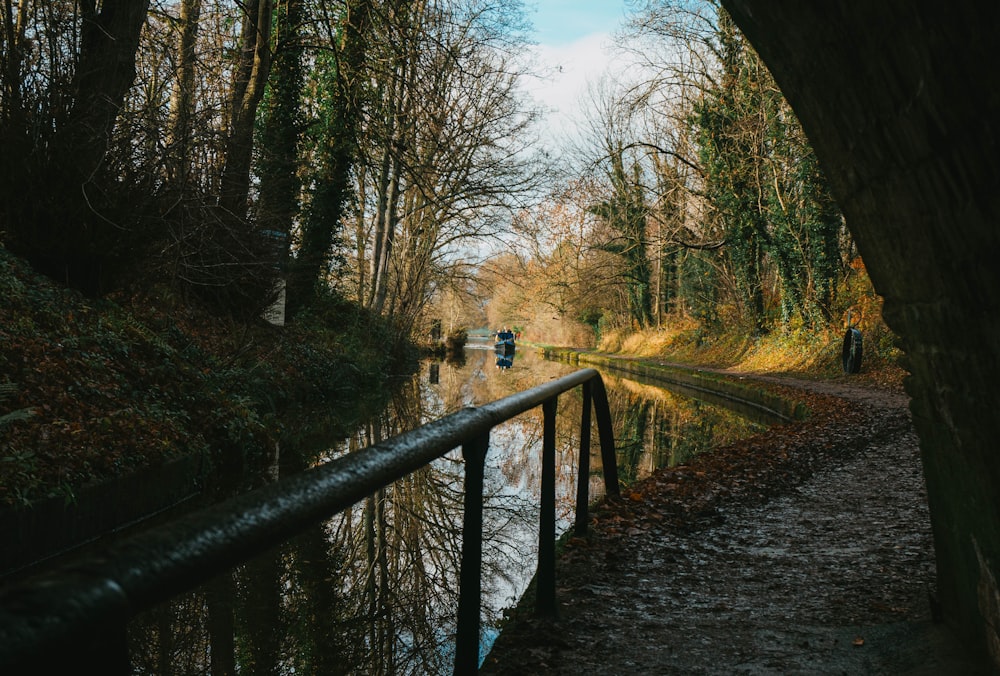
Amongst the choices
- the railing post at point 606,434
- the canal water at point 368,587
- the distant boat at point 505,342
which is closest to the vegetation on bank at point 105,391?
the canal water at point 368,587

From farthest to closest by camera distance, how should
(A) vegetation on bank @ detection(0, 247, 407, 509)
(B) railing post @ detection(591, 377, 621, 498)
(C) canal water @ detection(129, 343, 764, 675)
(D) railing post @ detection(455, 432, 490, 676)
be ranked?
(A) vegetation on bank @ detection(0, 247, 407, 509) → (B) railing post @ detection(591, 377, 621, 498) → (C) canal water @ detection(129, 343, 764, 675) → (D) railing post @ detection(455, 432, 490, 676)

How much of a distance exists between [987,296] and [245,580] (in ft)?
13.9

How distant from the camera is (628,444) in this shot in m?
10.8

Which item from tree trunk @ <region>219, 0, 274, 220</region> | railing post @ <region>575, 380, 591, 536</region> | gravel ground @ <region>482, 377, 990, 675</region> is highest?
tree trunk @ <region>219, 0, 274, 220</region>

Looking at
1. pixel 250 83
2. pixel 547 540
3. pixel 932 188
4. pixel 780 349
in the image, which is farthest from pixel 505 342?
pixel 932 188

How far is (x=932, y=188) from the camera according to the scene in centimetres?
183

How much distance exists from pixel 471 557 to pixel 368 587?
2.51 m

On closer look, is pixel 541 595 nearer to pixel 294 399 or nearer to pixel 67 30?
Result: pixel 67 30

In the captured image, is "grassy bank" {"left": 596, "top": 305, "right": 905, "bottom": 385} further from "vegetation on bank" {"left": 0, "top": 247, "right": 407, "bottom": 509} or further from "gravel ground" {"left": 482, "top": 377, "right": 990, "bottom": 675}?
"vegetation on bank" {"left": 0, "top": 247, "right": 407, "bottom": 509}

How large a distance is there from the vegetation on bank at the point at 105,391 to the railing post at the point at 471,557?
3.49 m

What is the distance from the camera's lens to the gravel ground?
2918 mm

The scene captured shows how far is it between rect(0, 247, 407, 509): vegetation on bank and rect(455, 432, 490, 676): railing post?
3.49 metres

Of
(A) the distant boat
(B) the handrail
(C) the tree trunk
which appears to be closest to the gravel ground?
(B) the handrail

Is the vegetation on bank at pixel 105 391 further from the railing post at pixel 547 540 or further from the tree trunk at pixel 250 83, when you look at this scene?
the railing post at pixel 547 540
